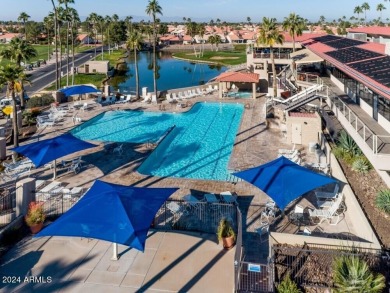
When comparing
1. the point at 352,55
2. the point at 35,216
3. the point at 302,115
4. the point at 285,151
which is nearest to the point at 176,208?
the point at 35,216

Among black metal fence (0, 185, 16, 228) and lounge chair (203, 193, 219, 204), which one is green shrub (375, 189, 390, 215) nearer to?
lounge chair (203, 193, 219, 204)

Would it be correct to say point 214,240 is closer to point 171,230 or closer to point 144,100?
point 171,230

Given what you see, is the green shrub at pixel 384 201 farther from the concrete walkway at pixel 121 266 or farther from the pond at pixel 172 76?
the pond at pixel 172 76

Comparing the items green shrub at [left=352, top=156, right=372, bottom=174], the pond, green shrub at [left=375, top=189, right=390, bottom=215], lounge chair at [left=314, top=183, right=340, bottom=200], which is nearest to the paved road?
the pond

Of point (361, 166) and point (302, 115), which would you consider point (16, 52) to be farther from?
point (361, 166)

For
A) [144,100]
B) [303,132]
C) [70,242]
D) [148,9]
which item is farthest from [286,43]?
[70,242]
